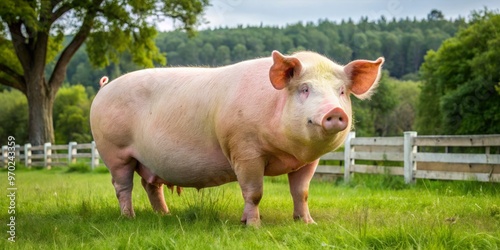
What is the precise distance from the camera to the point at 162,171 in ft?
18.2

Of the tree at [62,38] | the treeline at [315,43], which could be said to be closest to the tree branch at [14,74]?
the tree at [62,38]

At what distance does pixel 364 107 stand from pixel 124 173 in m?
67.1

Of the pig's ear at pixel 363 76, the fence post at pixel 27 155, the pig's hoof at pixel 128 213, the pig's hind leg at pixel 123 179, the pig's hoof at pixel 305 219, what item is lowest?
the fence post at pixel 27 155

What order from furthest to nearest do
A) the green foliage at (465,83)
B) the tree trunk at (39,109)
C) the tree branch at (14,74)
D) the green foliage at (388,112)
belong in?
the green foliage at (388,112), the green foliage at (465,83), the tree branch at (14,74), the tree trunk at (39,109)

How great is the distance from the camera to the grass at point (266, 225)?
3609 millimetres

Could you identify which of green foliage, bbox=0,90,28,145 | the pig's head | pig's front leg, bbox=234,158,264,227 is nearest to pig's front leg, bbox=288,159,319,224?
pig's front leg, bbox=234,158,264,227

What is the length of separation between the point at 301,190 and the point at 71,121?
202 feet

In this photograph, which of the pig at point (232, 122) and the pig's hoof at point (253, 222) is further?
the pig's hoof at point (253, 222)

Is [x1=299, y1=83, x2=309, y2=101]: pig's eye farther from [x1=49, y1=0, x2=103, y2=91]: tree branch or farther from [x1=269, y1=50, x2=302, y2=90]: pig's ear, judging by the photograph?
[x1=49, y1=0, x2=103, y2=91]: tree branch

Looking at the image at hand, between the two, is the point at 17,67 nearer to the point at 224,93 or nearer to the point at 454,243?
the point at 224,93

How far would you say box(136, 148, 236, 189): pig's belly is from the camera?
Result: 5.20 m

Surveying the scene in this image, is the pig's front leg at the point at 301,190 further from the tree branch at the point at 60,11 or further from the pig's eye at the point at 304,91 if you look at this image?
the tree branch at the point at 60,11

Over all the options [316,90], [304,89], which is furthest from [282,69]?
[316,90]

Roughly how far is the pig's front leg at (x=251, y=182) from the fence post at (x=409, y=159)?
18.5ft
